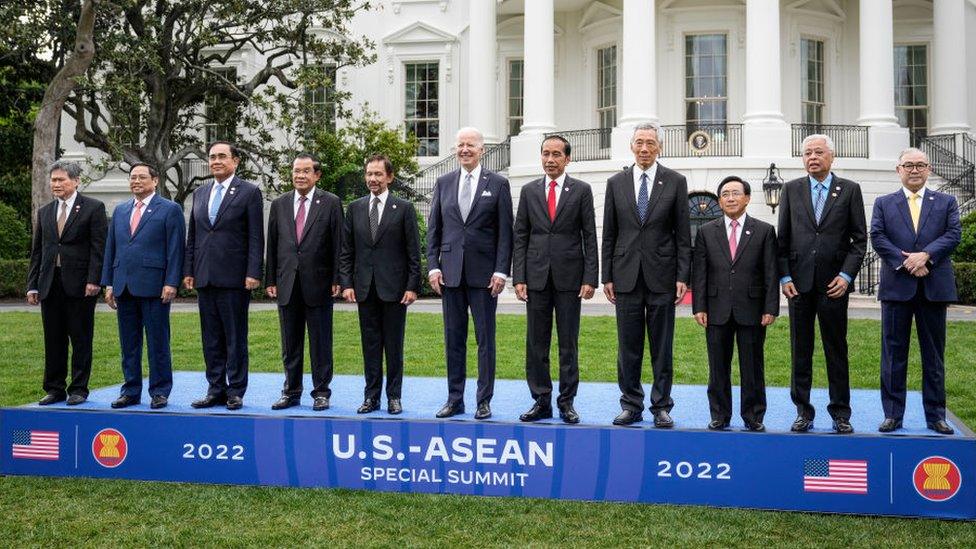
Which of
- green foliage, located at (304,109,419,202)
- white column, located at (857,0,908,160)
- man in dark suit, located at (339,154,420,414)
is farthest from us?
green foliage, located at (304,109,419,202)

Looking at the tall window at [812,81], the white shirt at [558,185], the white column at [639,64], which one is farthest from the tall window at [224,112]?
the white shirt at [558,185]

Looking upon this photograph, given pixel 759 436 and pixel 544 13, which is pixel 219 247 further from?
pixel 544 13

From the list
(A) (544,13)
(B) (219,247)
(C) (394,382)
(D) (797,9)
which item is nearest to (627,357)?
(C) (394,382)

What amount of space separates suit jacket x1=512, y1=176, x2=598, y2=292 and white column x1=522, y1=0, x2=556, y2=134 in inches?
779

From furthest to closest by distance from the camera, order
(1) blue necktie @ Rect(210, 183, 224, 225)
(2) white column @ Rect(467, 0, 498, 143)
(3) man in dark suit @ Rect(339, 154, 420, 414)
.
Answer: (2) white column @ Rect(467, 0, 498, 143) → (1) blue necktie @ Rect(210, 183, 224, 225) → (3) man in dark suit @ Rect(339, 154, 420, 414)

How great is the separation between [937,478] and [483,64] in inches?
945

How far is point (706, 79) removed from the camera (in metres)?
27.8

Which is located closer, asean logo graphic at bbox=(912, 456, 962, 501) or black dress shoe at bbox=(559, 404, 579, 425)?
asean logo graphic at bbox=(912, 456, 962, 501)

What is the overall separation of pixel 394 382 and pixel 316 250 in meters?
1.34

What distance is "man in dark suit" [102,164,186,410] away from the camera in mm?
8062

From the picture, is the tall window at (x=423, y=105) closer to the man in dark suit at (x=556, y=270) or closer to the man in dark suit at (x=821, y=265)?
the man in dark suit at (x=556, y=270)

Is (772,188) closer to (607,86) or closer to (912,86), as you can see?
(607,86)

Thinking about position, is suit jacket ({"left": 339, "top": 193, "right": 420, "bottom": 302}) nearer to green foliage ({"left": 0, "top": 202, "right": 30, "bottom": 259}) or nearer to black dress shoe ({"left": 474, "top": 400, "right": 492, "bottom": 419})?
black dress shoe ({"left": 474, "top": 400, "right": 492, "bottom": 419})

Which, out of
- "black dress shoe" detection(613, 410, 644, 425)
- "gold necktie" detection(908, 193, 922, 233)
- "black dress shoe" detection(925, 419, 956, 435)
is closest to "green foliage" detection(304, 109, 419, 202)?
"black dress shoe" detection(613, 410, 644, 425)
